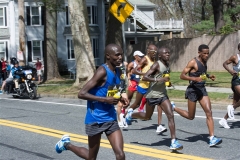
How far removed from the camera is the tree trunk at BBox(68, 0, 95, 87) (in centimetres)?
2138

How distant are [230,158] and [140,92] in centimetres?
355

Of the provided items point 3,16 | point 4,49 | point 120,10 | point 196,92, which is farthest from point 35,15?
point 196,92

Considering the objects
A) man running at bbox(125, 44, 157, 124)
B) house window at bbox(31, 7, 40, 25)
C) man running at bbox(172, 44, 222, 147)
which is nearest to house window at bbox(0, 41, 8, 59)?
house window at bbox(31, 7, 40, 25)

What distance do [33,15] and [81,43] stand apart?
22.8 meters

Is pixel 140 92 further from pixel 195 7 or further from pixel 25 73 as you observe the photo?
pixel 195 7

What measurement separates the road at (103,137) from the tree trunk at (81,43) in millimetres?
6353

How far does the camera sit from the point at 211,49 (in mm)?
31938

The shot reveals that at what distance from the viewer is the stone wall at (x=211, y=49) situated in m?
Answer: 30.5

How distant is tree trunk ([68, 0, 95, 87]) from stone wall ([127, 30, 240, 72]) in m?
11.8

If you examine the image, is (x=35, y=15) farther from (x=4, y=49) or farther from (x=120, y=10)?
(x=120, y=10)

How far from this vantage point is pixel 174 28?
164ft

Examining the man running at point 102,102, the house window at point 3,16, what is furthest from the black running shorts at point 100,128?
the house window at point 3,16

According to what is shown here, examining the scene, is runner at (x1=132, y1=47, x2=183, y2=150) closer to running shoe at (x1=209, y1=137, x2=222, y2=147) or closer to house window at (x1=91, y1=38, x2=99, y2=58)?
running shoe at (x1=209, y1=137, x2=222, y2=147)

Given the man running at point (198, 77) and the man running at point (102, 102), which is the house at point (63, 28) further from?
the man running at point (102, 102)
